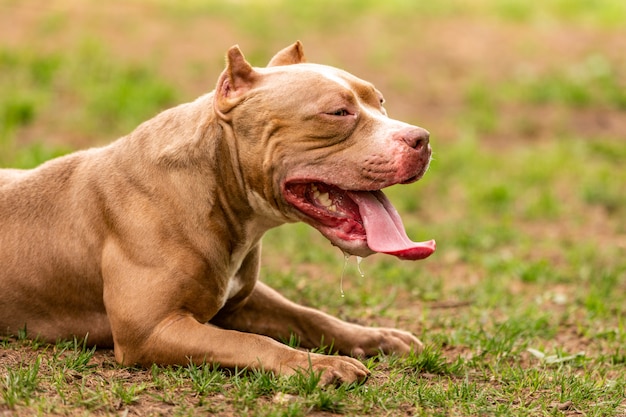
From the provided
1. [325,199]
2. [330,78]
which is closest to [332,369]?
[325,199]

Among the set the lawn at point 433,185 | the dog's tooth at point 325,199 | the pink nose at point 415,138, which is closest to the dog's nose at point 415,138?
the pink nose at point 415,138

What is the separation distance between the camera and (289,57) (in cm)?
495

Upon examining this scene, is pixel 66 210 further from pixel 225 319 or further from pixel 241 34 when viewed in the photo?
pixel 241 34

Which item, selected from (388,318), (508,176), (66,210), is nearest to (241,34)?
(508,176)

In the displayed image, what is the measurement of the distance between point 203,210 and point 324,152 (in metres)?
0.66

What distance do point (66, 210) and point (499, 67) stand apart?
9420 mm

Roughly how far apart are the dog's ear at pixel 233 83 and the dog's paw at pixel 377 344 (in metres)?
1.43

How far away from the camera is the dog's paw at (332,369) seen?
4.13 metres

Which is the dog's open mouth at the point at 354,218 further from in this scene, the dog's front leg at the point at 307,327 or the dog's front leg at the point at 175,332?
the dog's front leg at the point at 307,327

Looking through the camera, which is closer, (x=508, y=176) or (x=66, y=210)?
(x=66, y=210)

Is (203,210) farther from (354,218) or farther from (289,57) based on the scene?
(289,57)

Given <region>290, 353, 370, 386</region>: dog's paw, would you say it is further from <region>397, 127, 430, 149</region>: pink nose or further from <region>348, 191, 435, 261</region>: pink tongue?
<region>397, 127, 430, 149</region>: pink nose

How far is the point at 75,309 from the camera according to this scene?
4.79 m

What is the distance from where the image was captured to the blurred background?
318 inches
